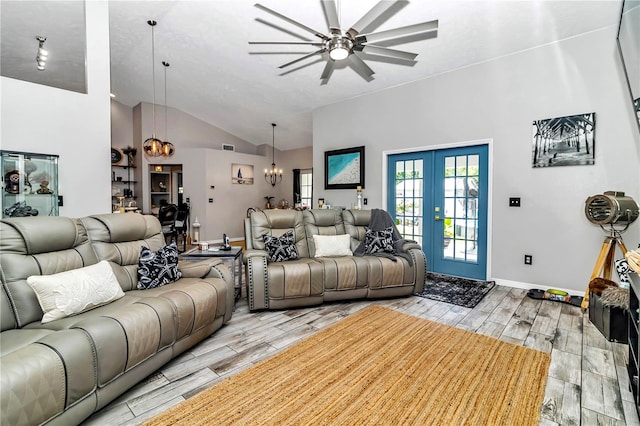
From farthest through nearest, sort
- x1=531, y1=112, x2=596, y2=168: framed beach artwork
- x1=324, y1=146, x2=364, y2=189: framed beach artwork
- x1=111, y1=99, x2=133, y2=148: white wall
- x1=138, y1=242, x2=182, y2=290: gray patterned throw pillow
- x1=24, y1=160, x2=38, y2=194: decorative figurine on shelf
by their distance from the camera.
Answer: x1=111, y1=99, x2=133, y2=148: white wall < x1=324, y1=146, x2=364, y2=189: framed beach artwork < x1=531, y1=112, x2=596, y2=168: framed beach artwork < x1=24, y1=160, x2=38, y2=194: decorative figurine on shelf < x1=138, y1=242, x2=182, y2=290: gray patterned throw pillow

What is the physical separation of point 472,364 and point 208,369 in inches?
76.3

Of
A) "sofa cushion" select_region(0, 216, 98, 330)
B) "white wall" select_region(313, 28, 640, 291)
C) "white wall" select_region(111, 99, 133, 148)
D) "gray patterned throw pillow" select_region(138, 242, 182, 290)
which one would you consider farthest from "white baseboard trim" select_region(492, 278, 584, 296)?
"white wall" select_region(111, 99, 133, 148)

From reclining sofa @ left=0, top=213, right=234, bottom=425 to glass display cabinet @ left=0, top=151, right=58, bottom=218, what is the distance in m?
1.09

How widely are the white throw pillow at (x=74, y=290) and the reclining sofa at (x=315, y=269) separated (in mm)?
1276

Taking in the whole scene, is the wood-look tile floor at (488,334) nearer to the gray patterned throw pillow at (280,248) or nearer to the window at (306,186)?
the gray patterned throw pillow at (280,248)

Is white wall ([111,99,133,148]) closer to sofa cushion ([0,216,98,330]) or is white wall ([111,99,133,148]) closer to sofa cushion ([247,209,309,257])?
sofa cushion ([247,209,309,257])

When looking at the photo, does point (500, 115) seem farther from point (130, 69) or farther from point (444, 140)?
point (130, 69)

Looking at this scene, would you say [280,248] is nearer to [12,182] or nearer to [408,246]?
[408,246]

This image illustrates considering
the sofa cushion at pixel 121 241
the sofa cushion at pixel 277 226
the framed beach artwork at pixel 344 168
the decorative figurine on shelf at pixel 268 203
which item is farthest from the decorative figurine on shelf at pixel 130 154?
the sofa cushion at pixel 121 241

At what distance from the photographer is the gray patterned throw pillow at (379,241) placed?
3.76 m

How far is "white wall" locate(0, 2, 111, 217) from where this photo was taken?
2814 millimetres

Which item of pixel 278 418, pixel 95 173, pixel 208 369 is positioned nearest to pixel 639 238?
pixel 278 418

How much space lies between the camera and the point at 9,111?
2756mm

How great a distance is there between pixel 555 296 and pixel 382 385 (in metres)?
2.82
